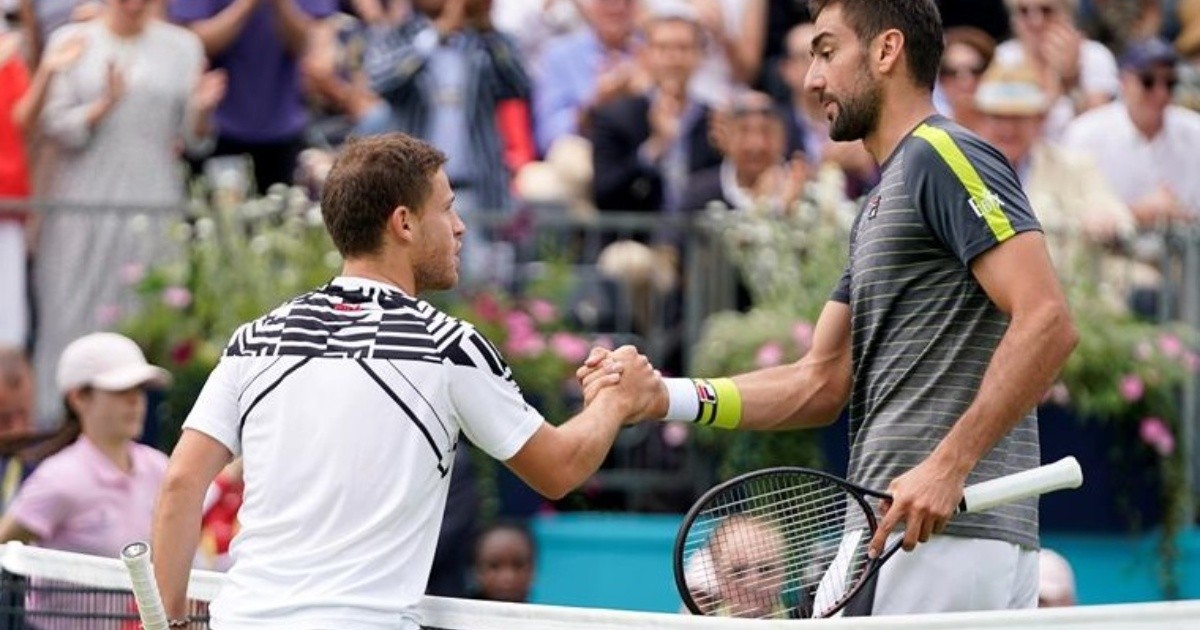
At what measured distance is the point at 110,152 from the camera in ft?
36.4

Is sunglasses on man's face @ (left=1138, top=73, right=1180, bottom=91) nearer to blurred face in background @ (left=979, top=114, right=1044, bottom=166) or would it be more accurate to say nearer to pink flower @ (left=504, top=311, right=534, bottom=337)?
blurred face in background @ (left=979, top=114, right=1044, bottom=166)

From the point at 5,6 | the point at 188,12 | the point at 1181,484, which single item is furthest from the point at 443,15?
the point at 1181,484

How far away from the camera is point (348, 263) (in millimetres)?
5445

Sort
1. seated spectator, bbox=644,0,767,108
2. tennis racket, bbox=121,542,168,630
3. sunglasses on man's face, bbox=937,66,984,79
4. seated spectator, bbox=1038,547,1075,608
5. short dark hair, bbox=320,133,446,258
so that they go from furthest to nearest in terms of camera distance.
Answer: seated spectator, bbox=644,0,767,108 < sunglasses on man's face, bbox=937,66,984,79 < seated spectator, bbox=1038,547,1075,608 < short dark hair, bbox=320,133,446,258 < tennis racket, bbox=121,542,168,630

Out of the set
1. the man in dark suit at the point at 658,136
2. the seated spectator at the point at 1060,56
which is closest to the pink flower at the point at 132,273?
the man in dark suit at the point at 658,136

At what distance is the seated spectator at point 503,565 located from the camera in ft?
32.9

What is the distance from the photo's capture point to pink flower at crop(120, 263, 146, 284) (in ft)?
35.1

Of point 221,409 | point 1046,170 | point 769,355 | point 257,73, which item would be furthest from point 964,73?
point 221,409

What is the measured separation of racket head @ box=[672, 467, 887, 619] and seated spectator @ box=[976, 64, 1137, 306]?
Answer: 565 centimetres

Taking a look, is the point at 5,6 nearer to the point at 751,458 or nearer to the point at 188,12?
the point at 188,12

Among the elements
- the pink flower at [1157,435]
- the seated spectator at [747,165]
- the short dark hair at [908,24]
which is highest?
the short dark hair at [908,24]

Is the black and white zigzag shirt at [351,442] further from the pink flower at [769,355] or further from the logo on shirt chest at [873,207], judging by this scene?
the pink flower at [769,355]

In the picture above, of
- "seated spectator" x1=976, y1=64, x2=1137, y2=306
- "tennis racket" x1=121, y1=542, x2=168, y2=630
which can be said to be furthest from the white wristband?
"seated spectator" x1=976, y1=64, x2=1137, y2=306

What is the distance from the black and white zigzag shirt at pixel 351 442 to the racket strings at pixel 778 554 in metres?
0.51
